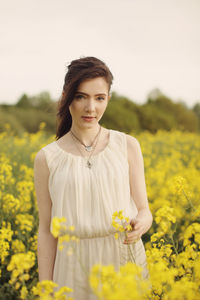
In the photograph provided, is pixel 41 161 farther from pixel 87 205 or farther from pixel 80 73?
pixel 80 73

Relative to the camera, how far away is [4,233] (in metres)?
2.11

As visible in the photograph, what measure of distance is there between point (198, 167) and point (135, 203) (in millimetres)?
5421

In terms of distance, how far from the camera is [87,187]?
1482 millimetres

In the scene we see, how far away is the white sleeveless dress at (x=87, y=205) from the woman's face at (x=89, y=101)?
7.7 inches

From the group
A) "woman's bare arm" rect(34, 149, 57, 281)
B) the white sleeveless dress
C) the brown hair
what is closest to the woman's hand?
the white sleeveless dress

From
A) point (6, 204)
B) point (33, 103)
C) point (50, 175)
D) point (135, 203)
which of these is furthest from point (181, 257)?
point (33, 103)

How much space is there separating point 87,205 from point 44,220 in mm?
277

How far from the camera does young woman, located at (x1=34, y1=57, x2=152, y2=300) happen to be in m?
1.47

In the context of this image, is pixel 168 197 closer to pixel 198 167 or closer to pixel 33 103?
pixel 198 167

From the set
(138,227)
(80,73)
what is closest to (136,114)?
(80,73)

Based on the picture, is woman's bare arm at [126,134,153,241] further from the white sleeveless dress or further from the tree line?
the tree line

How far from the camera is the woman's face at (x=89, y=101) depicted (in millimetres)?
1480

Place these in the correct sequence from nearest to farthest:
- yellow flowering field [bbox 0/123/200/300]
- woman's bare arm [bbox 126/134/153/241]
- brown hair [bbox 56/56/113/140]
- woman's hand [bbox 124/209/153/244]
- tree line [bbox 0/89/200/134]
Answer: yellow flowering field [bbox 0/123/200/300]
woman's hand [bbox 124/209/153/244]
brown hair [bbox 56/56/113/140]
woman's bare arm [bbox 126/134/153/241]
tree line [bbox 0/89/200/134]

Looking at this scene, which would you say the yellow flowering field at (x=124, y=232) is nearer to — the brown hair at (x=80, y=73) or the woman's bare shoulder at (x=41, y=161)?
the woman's bare shoulder at (x=41, y=161)
